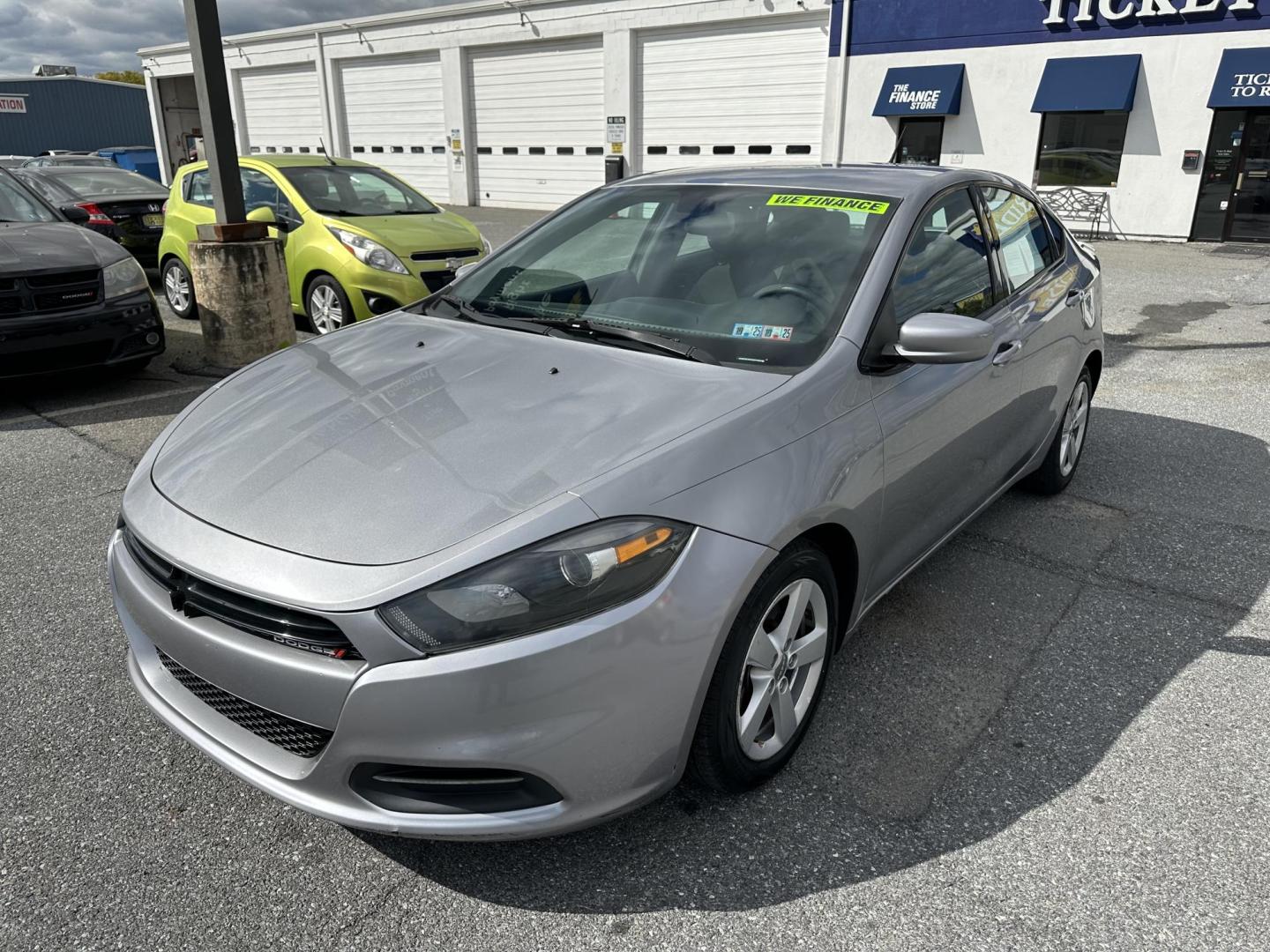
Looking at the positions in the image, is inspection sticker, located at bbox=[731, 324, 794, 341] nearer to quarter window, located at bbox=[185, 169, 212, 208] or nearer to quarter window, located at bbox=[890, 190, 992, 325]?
quarter window, located at bbox=[890, 190, 992, 325]

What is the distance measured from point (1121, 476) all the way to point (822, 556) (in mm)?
3285

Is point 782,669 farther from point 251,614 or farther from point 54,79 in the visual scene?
point 54,79

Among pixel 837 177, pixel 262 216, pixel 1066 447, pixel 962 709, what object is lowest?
pixel 962 709

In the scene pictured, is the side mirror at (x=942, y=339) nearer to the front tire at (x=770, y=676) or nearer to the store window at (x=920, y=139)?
the front tire at (x=770, y=676)

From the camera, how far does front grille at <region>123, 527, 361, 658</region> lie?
75.6 inches

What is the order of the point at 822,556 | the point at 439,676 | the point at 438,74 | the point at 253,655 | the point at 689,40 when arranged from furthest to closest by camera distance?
the point at 438,74 < the point at 689,40 < the point at 822,556 < the point at 253,655 < the point at 439,676

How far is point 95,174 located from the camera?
1184 cm

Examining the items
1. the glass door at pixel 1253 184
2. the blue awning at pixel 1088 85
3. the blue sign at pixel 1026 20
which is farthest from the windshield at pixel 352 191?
the glass door at pixel 1253 184

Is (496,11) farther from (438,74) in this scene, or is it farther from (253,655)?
(253,655)

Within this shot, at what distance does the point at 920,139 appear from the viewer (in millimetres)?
19016

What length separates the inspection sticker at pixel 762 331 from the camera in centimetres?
274

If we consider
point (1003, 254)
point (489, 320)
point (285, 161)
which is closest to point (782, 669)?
point (489, 320)

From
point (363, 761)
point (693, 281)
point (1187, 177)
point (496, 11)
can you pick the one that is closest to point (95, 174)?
point (693, 281)

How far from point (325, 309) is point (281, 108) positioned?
26.5 meters
